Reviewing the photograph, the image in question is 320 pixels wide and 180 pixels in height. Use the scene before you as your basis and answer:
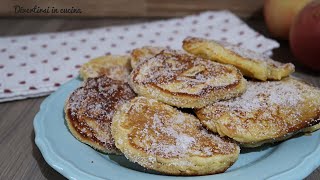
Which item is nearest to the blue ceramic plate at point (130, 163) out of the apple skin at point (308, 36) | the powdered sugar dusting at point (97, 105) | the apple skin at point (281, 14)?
the powdered sugar dusting at point (97, 105)

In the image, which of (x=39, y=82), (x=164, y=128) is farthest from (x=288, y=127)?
(x=39, y=82)

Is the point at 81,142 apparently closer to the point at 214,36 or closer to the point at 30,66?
the point at 30,66

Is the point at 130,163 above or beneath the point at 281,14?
beneath

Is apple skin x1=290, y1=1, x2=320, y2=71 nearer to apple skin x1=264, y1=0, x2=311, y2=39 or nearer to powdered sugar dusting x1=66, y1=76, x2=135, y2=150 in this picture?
apple skin x1=264, y1=0, x2=311, y2=39

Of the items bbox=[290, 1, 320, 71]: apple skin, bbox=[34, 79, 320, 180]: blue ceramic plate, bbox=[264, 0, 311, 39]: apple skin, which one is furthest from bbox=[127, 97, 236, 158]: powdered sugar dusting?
bbox=[264, 0, 311, 39]: apple skin

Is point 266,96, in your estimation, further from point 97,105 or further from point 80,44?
point 80,44

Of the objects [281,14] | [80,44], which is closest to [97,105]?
[80,44]

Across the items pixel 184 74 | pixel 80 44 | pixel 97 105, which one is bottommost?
pixel 80 44
